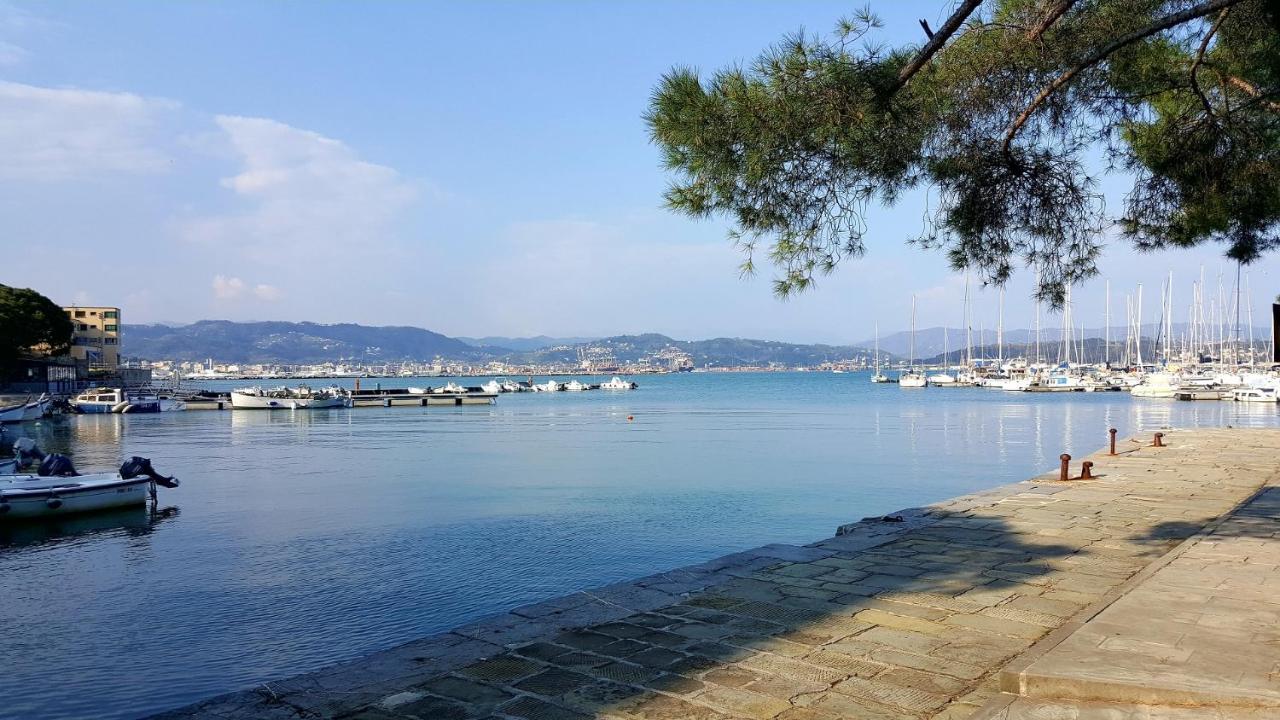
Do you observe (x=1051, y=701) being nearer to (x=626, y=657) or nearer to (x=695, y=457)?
(x=626, y=657)

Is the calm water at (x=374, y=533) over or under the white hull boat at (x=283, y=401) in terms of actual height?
under

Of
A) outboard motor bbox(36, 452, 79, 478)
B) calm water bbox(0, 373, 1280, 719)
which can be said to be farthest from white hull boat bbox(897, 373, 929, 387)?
outboard motor bbox(36, 452, 79, 478)

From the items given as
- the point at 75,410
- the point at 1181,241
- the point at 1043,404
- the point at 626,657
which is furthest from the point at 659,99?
the point at 75,410

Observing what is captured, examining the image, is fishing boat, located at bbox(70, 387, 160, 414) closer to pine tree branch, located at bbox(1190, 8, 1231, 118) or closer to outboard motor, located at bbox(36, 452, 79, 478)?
outboard motor, located at bbox(36, 452, 79, 478)

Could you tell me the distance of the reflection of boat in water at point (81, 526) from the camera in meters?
15.2

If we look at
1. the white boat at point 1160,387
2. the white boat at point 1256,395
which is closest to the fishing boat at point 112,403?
the white boat at point 1256,395

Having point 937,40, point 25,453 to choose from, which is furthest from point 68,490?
point 937,40

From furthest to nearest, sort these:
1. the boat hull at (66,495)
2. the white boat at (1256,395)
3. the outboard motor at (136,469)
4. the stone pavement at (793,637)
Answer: the white boat at (1256,395) → the outboard motor at (136,469) → the boat hull at (66,495) → the stone pavement at (793,637)

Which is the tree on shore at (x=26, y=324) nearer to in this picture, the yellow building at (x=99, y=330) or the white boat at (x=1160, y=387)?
the yellow building at (x=99, y=330)

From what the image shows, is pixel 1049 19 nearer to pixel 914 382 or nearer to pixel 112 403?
pixel 112 403

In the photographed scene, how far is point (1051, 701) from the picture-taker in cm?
446

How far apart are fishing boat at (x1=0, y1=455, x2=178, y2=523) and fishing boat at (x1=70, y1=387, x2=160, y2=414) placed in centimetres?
5080

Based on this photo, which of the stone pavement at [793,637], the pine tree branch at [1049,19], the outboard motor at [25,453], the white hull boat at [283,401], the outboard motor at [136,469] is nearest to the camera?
the stone pavement at [793,637]

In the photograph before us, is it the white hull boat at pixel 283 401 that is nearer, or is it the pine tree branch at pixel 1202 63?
the pine tree branch at pixel 1202 63
